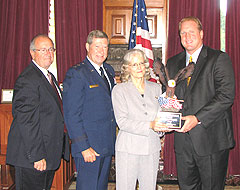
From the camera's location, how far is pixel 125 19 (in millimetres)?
3691

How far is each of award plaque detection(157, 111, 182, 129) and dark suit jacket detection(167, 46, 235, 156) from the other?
0.22 m

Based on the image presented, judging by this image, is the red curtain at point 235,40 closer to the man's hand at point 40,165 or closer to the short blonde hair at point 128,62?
the short blonde hair at point 128,62

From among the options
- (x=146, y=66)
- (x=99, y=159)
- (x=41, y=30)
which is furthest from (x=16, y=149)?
(x=41, y=30)

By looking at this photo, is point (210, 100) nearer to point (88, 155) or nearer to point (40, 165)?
point (88, 155)

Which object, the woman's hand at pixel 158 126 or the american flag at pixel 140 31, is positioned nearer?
the woman's hand at pixel 158 126

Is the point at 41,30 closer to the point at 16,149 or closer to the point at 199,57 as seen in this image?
the point at 16,149

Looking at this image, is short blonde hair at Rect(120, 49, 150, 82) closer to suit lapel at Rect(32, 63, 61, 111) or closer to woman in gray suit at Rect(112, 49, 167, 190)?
woman in gray suit at Rect(112, 49, 167, 190)

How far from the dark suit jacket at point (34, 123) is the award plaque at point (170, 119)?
0.81 metres

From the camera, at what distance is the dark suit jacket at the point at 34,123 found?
1.87 m

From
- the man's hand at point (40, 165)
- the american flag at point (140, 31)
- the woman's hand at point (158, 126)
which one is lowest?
the man's hand at point (40, 165)

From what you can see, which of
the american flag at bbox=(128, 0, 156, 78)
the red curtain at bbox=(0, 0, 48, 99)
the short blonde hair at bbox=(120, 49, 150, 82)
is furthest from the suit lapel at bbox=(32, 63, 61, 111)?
the red curtain at bbox=(0, 0, 48, 99)

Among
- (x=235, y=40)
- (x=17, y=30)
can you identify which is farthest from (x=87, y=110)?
(x=235, y=40)

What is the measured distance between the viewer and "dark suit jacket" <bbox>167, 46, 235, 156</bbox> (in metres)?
2.07

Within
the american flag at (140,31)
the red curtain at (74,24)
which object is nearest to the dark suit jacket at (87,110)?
the american flag at (140,31)
